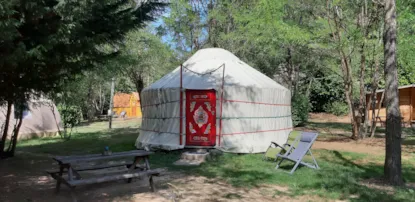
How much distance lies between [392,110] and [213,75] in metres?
4.47

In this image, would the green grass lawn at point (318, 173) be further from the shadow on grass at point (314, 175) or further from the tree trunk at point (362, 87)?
the tree trunk at point (362, 87)

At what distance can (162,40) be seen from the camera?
1501 cm

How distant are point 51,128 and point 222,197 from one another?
11.2 metres

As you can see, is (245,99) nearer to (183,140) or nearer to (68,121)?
(183,140)

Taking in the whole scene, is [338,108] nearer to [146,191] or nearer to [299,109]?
[299,109]

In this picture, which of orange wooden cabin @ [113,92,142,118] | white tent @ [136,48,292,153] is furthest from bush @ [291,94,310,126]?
orange wooden cabin @ [113,92,142,118]

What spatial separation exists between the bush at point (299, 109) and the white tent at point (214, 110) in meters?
6.31

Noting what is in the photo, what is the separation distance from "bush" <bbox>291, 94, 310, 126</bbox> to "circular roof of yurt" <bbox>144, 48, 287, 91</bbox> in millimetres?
6401

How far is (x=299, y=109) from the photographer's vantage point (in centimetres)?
1582

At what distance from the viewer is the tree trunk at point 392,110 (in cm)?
512

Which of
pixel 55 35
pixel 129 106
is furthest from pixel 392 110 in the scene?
pixel 129 106

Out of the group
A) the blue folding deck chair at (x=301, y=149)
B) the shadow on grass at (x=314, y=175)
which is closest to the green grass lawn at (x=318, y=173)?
the shadow on grass at (x=314, y=175)

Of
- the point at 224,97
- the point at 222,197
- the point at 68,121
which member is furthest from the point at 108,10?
the point at 68,121

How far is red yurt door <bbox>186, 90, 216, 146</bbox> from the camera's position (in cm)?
820
